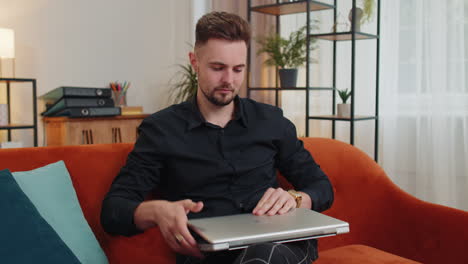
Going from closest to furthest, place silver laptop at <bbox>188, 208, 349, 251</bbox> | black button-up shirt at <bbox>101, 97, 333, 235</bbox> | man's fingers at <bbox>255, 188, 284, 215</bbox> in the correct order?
silver laptop at <bbox>188, 208, 349, 251</bbox>
man's fingers at <bbox>255, 188, 284, 215</bbox>
black button-up shirt at <bbox>101, 97, 333, 235</bbox>

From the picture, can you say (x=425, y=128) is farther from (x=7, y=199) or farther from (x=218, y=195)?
(x=7, y=199)

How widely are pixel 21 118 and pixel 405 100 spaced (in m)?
2.59

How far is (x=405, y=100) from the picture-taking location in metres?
3.09

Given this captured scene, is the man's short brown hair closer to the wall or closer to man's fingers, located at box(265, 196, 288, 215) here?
man's fingers, located at box(265, 196, 288, 215)

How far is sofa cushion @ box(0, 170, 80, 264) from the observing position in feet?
3.54

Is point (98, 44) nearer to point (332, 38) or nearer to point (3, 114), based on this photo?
point (3, 114)

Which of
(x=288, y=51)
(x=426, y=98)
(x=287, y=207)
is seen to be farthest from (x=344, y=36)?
(x=287, y=207)

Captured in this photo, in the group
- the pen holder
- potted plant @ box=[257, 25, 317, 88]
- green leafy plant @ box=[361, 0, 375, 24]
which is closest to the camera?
green leafy plant @ box=[361, 0, 375, 24]

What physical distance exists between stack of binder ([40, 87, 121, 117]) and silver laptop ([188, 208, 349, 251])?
2.19 meters

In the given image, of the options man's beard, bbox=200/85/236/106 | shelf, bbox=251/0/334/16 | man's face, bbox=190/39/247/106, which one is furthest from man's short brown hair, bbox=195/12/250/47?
shelf, bbox=251/0/334/16

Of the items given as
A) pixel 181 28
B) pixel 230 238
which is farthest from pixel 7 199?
pixel 181 28

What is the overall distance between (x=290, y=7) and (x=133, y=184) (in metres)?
2.20

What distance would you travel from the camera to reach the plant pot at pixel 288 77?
3.18 m

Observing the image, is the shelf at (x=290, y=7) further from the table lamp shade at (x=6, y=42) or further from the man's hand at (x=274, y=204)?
the man's hand at (x=274, y=204)
